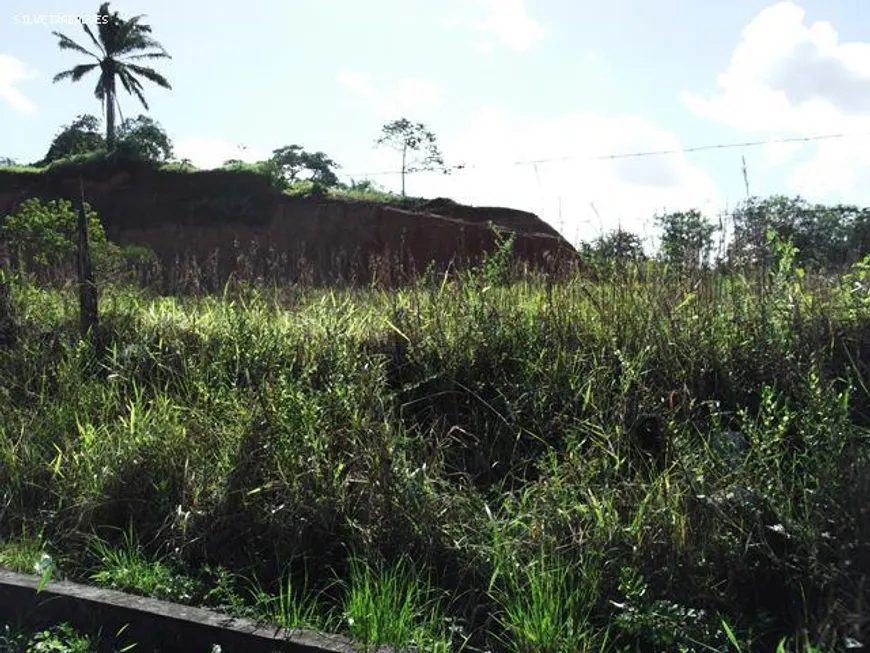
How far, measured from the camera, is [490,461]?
4.69 meters

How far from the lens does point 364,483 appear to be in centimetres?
414

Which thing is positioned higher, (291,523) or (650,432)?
(650,432)

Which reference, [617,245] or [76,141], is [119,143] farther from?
[617,245]

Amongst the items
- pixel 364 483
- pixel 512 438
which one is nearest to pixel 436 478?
pixel 364 483

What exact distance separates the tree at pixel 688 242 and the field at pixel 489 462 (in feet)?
0.65

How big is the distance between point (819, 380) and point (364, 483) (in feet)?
7.27

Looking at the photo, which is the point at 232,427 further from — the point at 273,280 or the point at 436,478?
the point at 273,280

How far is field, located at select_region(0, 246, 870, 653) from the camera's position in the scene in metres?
3.28

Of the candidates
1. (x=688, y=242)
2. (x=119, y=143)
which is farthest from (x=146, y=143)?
(x=688, y=242)

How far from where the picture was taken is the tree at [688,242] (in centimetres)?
576

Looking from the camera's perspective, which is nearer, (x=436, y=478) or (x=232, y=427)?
(x=436, y=478)

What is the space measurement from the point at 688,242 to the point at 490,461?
2372mm

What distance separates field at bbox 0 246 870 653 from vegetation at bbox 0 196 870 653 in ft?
0.05

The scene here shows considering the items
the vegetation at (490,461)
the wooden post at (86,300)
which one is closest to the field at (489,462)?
the vegetation at (490,461)
